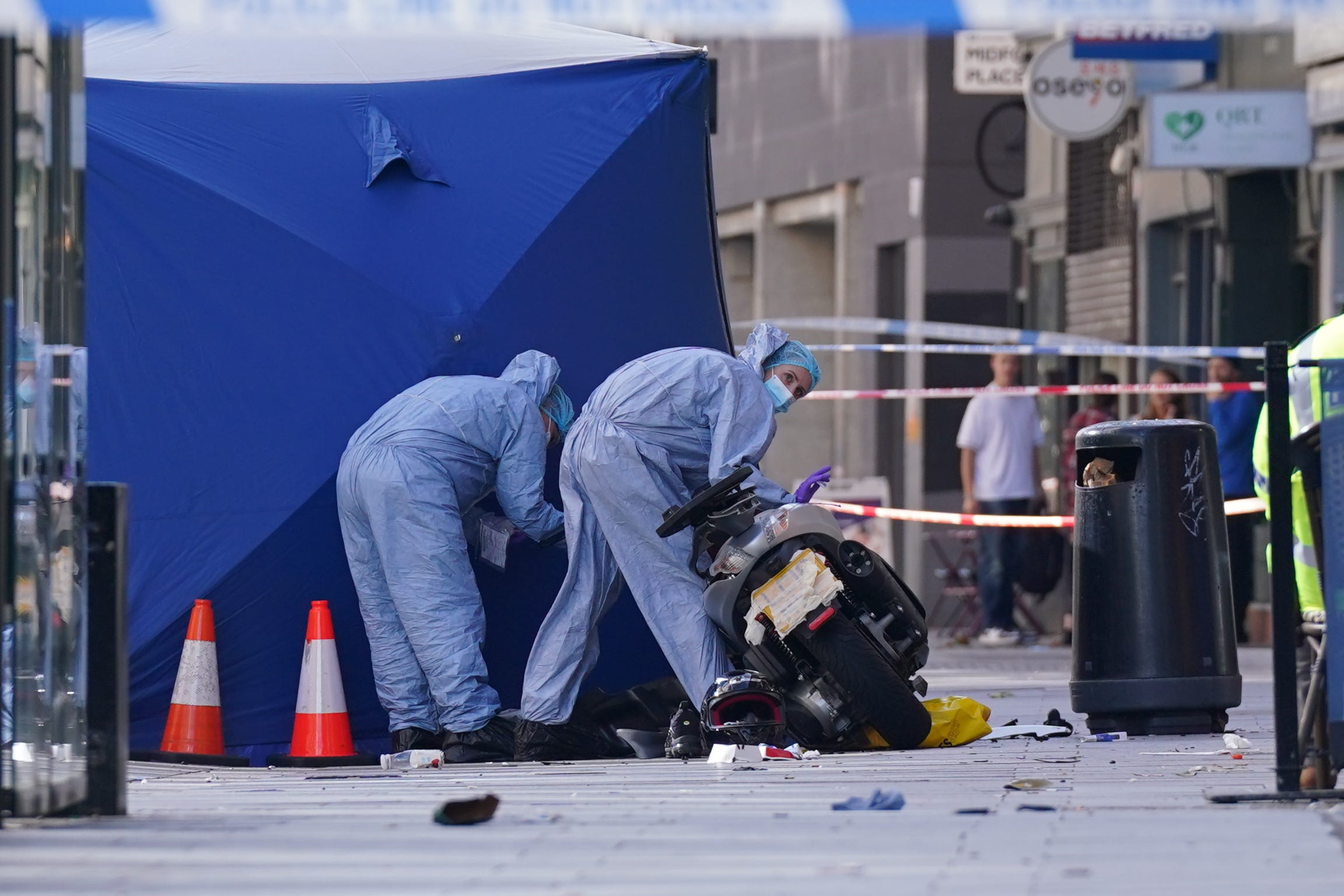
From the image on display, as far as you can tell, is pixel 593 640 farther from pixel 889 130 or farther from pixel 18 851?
pixel 889 130

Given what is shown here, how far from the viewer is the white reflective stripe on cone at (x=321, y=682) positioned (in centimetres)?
866

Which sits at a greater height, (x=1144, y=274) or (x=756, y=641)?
(x=1144, y=274)

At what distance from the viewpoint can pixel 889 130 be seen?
1002 inches

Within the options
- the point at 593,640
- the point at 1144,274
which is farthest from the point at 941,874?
the point at 1144,274

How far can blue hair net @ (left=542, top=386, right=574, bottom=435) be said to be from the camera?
8961 millimetres

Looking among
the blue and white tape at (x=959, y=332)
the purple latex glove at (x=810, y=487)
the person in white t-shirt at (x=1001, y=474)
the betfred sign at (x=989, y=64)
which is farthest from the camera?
the betfred sign at (x=989, y=64)

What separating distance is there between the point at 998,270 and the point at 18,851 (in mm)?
19953

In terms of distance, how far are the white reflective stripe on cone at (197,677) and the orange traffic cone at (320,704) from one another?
30cm

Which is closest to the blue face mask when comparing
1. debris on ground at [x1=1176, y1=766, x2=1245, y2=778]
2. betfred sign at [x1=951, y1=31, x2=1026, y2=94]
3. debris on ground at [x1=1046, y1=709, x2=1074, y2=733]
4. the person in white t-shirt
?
debris on ground at [x1=1046, y1=709, x2=1074, y2=733]

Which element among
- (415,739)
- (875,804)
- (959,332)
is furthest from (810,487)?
(959,332)

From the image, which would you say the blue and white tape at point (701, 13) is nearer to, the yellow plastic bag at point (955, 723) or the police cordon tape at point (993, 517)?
the yellow plastic bag at point (955, 723)

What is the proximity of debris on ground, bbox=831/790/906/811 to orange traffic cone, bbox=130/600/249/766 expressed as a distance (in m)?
3.20

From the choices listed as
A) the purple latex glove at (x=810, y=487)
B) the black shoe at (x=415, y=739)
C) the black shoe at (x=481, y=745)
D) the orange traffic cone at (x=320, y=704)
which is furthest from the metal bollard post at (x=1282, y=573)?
the orange traffic cone at (x=320, y=704)

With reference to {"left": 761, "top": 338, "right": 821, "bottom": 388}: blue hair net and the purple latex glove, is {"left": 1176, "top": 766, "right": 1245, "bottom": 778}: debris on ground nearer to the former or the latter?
the purple latex glove
